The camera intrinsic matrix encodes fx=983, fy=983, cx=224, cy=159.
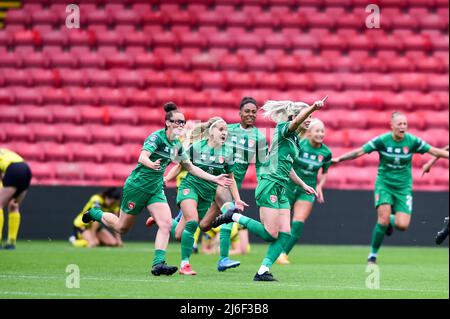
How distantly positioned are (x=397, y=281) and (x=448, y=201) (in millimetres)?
7318

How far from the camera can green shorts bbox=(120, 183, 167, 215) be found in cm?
1058

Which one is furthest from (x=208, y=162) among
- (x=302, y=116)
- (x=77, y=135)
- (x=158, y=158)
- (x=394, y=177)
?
(x=77, y=135)

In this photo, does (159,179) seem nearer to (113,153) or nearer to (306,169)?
(306,169)

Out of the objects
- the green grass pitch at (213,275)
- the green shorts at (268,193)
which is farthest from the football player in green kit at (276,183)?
the green grass pitch at (213,275)

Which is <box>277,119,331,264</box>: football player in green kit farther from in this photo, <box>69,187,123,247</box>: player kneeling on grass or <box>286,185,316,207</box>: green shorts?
<box>69,187,123,247</box>: player kneeling on grass

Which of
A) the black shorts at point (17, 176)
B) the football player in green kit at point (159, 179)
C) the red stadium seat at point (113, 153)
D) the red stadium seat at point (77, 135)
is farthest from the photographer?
the red stadium seat at point (77, 135)

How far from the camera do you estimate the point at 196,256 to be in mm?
14984

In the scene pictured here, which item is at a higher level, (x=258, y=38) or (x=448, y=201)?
(x=258, y=38)

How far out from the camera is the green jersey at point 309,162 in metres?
13.7

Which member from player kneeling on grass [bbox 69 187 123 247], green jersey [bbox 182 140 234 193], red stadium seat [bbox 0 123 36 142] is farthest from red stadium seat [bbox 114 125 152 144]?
green jersey [bbox 182 140 234 193]

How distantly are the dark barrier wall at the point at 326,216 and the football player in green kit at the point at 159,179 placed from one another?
700cm

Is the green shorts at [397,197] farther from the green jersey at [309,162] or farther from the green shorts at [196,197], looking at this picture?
the green shorts at [196,197]
